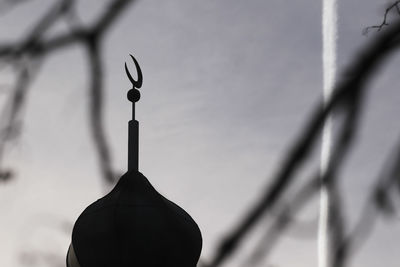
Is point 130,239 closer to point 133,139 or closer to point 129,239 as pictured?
point 129,239

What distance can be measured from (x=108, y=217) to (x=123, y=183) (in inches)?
362

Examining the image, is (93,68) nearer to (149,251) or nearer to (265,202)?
(265,202)

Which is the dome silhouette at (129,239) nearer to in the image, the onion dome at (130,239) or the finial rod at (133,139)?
the onion dome at (130,239)

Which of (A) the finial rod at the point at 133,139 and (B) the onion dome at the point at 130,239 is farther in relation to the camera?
(B) the onion dome at the point at 130,239

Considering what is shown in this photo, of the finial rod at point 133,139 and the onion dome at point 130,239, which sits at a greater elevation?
the finial rod at point 133,139

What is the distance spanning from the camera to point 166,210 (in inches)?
84.0

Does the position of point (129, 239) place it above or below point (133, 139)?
below

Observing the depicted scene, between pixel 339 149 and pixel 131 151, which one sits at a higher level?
pixel 131 151

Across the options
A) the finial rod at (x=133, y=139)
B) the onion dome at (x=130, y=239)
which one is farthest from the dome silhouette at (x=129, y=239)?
the finial rod at (x=133, y=139)

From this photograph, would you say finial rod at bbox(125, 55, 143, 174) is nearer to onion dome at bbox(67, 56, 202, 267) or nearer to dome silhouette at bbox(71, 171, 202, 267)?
onion dome at bbox(67, 56, 202, 267)

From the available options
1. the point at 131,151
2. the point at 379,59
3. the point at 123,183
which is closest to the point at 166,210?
the point at 123,183

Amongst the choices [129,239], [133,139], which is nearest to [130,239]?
[129,239]

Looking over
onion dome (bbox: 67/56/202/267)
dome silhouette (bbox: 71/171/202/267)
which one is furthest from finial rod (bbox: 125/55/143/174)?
dome silhouette (bbox: 71/171/202/267)

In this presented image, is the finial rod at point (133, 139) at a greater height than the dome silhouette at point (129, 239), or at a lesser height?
greater
